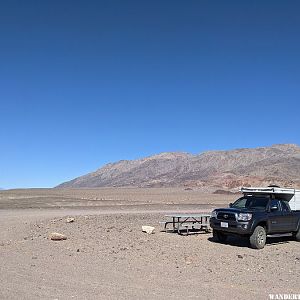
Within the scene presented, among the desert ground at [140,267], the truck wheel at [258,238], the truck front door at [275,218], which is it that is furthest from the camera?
the truck front door at [275,218]

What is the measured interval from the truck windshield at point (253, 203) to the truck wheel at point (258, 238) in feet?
3.62

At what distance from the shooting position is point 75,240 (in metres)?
15.0

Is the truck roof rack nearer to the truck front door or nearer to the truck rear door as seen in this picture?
the truck rear door

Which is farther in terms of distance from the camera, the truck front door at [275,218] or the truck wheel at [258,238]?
the truck front door at [275,218]

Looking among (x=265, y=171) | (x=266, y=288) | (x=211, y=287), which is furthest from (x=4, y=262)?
(x=265, y=171)

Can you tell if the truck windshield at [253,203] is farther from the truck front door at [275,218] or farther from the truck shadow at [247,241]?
the truck shadow at [247,241]

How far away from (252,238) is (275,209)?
1937 mm

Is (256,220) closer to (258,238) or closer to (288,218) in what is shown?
(258,238)

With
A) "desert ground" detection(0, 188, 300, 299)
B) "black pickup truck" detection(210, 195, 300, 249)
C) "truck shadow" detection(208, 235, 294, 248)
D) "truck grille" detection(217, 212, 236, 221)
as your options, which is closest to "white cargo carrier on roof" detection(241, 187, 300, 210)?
"black pickup truck" detection(210, 195, 300, 249)

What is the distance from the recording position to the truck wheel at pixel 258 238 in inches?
573

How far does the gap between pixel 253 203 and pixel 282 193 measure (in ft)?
5.75

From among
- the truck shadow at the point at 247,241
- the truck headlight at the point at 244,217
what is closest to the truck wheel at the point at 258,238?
the truck headlight at the point at 244,217

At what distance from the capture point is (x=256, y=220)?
48.8 ft

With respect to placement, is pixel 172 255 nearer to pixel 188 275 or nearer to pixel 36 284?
pixel 188 275
